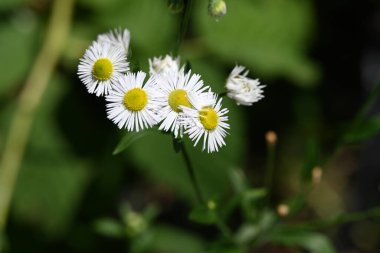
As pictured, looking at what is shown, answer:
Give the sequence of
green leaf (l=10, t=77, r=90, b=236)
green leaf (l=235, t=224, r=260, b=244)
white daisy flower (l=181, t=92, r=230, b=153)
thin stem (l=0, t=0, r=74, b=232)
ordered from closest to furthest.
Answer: white daisy flower (l=181, t=92, r=230, b=153)
green leaf (l=235, t=224, r=260, b=244)
thin stem (l=0, t=0, r=74, b=232)
green leaf (l=10, t=77, r=90, b=236)

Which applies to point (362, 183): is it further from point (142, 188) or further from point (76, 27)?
point (76, 27)

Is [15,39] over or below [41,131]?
over

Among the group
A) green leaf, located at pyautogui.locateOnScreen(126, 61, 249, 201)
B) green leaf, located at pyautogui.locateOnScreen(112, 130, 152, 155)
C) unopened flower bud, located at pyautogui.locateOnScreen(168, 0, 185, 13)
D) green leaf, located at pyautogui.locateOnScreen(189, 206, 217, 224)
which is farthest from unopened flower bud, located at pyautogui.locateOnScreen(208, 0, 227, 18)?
green leaf, located at pyautogui.locateOnScreen(126, 61, 249, 201)

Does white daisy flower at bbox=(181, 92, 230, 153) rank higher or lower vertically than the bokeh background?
lower

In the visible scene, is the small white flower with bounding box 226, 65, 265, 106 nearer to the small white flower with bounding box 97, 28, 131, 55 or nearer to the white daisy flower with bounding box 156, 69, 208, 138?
the white daisy flower with bounding box 156, 69, 208, 138

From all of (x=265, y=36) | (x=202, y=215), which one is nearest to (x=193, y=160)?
(x=265, y=36)

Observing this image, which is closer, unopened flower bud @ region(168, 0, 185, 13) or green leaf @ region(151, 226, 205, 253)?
unopened flower bud @ region(168, 0, 185, 13)

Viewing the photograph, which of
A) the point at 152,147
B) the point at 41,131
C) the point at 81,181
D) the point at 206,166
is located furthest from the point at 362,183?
the point at 41,131

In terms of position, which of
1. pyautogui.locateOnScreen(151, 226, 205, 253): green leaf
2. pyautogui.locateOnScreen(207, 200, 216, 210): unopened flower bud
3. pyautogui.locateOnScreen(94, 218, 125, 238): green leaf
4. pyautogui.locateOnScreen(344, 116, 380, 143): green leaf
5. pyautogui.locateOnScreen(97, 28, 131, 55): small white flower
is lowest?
pyautogui.locateOnScreen(207, 200, 216, 210): unopened flower bud
